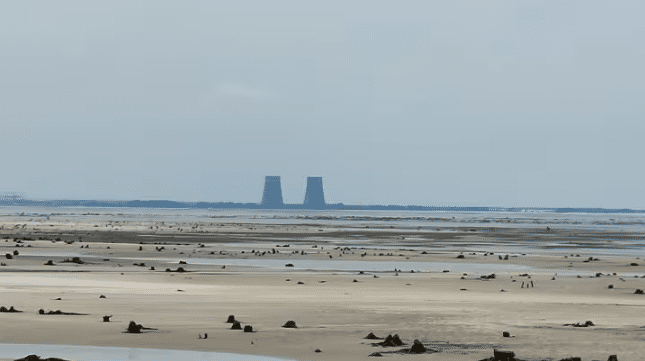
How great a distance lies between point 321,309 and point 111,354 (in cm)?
940

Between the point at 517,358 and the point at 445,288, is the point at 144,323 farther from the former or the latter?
the point at 445,288

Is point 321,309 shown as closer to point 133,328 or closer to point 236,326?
point 236,326

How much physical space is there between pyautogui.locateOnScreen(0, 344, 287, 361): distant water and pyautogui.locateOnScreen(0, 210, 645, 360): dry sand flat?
0.57 metres

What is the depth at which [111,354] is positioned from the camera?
1753 centimetres

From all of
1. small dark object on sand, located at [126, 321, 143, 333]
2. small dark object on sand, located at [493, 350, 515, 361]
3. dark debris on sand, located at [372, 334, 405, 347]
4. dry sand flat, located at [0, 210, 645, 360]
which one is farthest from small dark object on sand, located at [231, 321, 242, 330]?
small dark object on sand, located at [493, 350, 515, 361]

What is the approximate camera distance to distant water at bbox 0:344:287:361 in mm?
17094

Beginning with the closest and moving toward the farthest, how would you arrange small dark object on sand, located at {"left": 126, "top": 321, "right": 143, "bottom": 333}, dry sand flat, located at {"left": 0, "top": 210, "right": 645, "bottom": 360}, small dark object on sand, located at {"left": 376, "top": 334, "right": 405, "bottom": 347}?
small dark object on sand, located at {"left": 376, "top": 334, "right": 405, "bottom": 347} < dry sand flat, located at {"left": 0, "top": 210, "right": 645, "bottom": 360} < small dark object on sand, located at {"left": 126, "top": 321, "right": 143, "bottom": 333}

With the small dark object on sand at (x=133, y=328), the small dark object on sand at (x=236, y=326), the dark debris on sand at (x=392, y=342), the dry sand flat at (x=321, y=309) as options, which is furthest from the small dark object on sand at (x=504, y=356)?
the small dark object on sand at (x=133, y=328)

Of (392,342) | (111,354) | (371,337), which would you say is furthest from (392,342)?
(111,354)

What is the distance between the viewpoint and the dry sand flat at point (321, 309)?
1934cm

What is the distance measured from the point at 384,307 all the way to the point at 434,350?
8.58m

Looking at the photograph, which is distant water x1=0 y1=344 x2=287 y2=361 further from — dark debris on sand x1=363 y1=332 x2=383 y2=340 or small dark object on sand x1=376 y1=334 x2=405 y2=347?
dark debris on sand x1=363 y1=332 x2=383 y2=340

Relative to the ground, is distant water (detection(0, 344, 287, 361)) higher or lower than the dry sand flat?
lower

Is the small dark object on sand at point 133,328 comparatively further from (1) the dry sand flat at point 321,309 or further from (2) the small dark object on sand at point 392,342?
(2) the small dark object on sand at point 392,342
